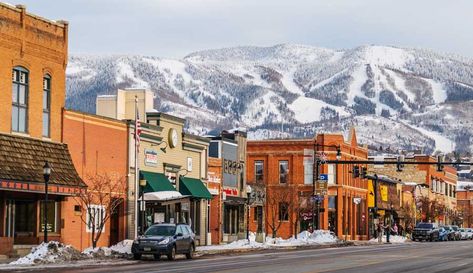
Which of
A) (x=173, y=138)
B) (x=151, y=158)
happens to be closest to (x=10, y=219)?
(x=151, y=158)

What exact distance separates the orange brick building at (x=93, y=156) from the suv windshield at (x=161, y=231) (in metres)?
5.41

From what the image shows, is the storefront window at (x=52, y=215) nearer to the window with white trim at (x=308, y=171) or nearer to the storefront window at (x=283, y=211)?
the storefront window at (x=283, y=211)

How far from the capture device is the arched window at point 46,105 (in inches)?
2012

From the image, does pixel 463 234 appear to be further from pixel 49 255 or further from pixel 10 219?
Result: pixel 49 255

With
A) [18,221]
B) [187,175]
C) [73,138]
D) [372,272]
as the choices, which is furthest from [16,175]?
[187,175]

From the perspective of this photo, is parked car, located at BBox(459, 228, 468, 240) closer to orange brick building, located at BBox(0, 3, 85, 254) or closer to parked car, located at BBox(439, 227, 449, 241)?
parked car, located at BBox(439, 227, 449, 241)

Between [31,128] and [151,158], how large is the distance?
535 inches

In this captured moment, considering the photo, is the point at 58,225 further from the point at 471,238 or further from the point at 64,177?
the point at 471,238

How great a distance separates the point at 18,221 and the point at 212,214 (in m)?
25.8

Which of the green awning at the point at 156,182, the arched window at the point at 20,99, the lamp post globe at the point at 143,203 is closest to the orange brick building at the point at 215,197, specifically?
the green awning at the point at 156,182

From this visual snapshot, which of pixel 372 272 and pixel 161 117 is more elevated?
pixel 161 117

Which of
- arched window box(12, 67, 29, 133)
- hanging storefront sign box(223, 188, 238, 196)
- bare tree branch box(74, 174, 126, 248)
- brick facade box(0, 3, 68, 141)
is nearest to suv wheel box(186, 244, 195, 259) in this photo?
bare tree branch box(74, 174, 126, 248)

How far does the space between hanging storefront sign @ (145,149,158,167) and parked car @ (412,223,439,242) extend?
4857cm

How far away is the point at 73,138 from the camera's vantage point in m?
53.4
